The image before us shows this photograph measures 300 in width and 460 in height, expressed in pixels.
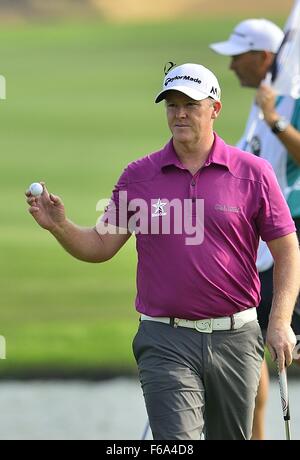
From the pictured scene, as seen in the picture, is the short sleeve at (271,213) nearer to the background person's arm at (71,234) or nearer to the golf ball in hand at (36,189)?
the background person's arm at (71,234)

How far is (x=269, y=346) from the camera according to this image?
15.3 ft

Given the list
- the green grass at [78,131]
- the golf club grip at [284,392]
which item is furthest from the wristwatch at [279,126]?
the green grass at [78,131]

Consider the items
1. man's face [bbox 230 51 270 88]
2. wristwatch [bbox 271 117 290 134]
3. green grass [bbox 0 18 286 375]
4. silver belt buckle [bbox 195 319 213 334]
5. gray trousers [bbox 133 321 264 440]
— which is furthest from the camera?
green grass [bbox 0 18 286 375]

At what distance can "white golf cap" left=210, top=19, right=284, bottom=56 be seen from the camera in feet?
20.7

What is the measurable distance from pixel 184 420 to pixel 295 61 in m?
2.26

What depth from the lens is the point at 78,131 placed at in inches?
357

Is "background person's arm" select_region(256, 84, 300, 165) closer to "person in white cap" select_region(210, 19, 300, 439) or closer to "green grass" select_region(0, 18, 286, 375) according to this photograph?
"person in white cap" select_region(210, 19, 300, 439)

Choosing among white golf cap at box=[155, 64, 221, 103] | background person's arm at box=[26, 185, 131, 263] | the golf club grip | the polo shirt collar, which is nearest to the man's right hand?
background person's arm at box=[26, 185, 131, 263]

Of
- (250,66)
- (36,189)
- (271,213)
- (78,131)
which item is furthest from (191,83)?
(78,131)

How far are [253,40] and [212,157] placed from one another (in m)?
1.76

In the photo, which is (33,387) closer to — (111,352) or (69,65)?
(111,352)

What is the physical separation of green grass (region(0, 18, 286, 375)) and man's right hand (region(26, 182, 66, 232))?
13.2 feet

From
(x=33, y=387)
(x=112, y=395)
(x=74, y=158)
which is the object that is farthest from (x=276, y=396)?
(x=74, y=158)

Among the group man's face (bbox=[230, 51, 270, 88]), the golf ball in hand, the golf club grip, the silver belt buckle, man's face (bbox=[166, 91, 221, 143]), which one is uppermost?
man's face (bbox=[230, 51, 270, 88])
